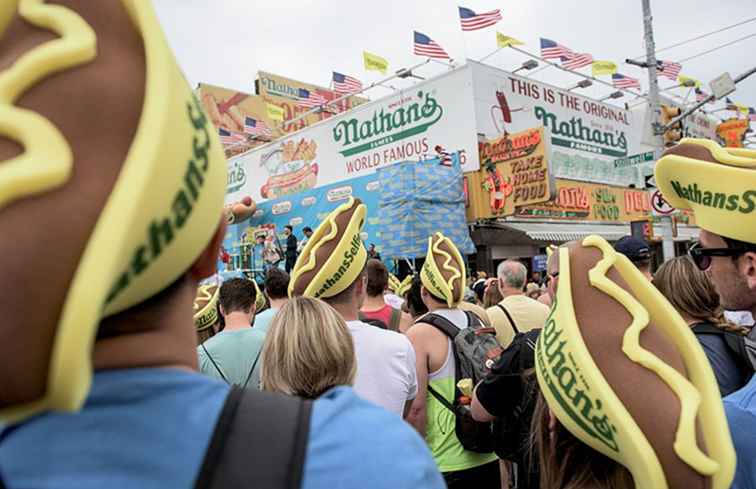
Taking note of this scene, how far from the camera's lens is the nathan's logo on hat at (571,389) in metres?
1.33

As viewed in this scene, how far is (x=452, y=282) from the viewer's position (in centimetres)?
416

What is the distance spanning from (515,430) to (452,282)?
1.71m

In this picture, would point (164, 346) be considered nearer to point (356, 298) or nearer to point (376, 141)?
point (356, 298)

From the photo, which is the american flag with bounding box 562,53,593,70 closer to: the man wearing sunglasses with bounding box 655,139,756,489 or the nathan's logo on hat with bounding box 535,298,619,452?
the man wearing sunglasses with bounding box 655,139,756,489

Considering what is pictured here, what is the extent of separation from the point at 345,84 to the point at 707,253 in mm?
22084

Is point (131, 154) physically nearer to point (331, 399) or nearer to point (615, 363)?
point (331, 399)

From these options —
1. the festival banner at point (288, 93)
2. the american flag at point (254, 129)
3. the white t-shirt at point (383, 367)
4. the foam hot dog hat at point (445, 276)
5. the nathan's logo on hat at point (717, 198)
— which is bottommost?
the white t-shirt at point (383, 367)

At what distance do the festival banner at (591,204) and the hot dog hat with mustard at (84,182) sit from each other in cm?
1757

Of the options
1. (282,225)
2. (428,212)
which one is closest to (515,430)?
(428,212)

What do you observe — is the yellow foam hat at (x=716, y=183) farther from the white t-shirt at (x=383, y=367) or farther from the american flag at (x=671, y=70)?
the american flag at (x=671, y=70)

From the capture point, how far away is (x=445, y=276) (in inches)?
168

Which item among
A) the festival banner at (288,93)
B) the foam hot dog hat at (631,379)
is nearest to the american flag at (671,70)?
the festival banner at (288,93)

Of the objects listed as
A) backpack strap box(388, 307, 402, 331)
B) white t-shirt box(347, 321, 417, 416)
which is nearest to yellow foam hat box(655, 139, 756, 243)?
white t-shirt box(347, 321, 417, 416)

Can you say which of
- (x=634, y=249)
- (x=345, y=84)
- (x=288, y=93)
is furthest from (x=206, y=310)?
(x=288, y=93)
